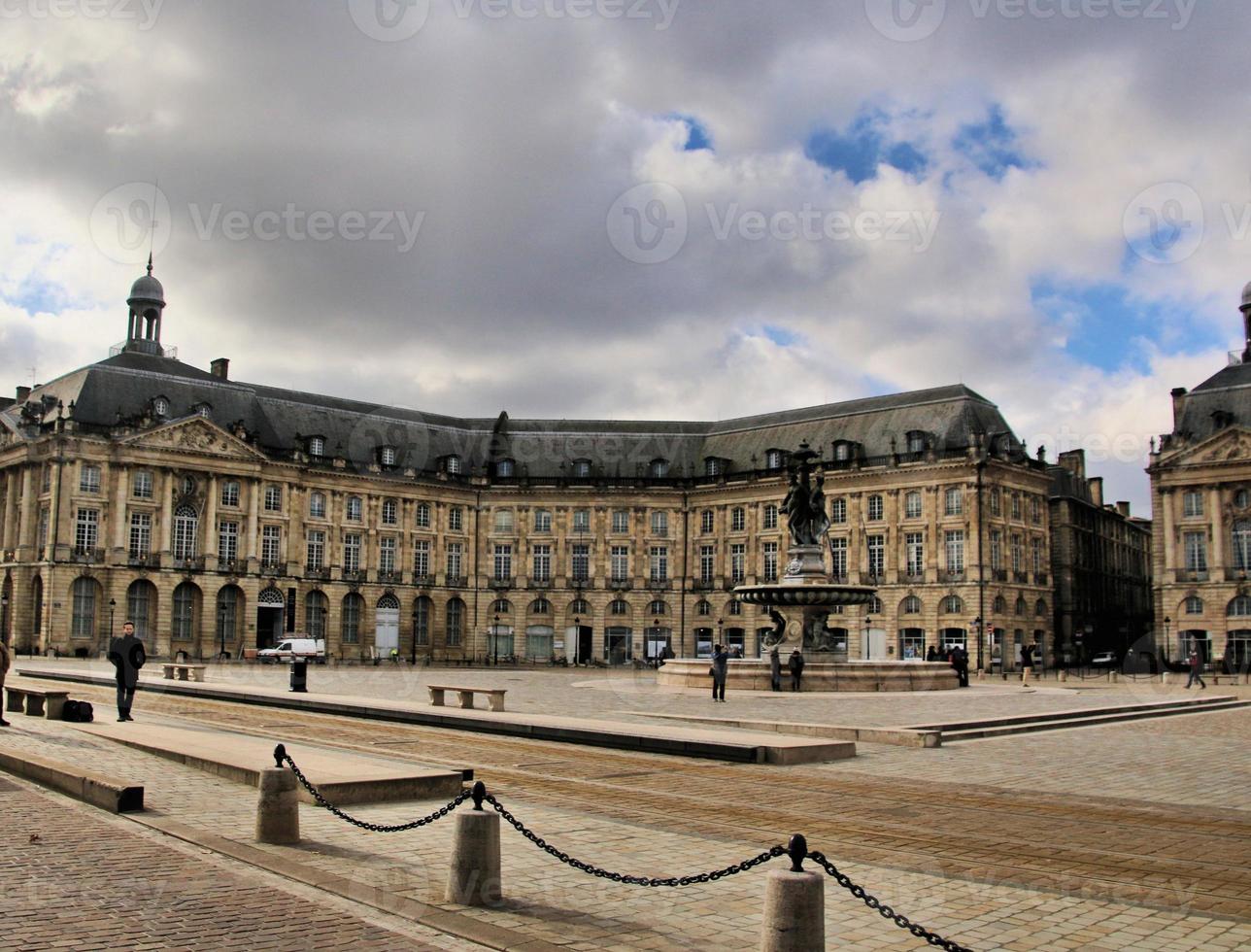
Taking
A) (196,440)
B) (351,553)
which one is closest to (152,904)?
(196,440)

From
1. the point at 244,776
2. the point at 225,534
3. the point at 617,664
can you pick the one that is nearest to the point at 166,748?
the point at 244,776

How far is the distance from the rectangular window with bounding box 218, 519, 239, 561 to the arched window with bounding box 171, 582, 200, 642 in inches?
102

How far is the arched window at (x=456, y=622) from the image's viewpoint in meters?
81.7

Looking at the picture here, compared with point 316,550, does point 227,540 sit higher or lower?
higher

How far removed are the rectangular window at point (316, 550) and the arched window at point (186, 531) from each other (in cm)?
730

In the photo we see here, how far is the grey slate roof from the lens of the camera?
2746 inches

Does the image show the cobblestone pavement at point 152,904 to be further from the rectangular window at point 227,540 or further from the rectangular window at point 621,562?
the rectangular window at point 621,562

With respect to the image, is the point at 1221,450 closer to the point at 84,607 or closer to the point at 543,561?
the point at 543,561

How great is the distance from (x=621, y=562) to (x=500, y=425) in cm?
1336

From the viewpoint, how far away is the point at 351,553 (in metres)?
77.3

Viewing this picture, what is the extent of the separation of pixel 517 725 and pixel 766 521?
56.8 meters

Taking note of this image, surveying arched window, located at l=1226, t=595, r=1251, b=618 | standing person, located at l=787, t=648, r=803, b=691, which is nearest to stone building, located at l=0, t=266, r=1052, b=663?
arched window, located at l=1226, t=595, r=1251, b=618

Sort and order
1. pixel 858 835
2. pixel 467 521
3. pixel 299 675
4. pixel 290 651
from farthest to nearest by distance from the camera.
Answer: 1. pixel 467 521
2. pixel 290 651
3. pixel 299 675
4. pixel 858 835

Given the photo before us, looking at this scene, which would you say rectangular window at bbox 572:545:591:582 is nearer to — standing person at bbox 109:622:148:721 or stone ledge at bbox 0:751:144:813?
standing person at bbox 109:622:148:721
